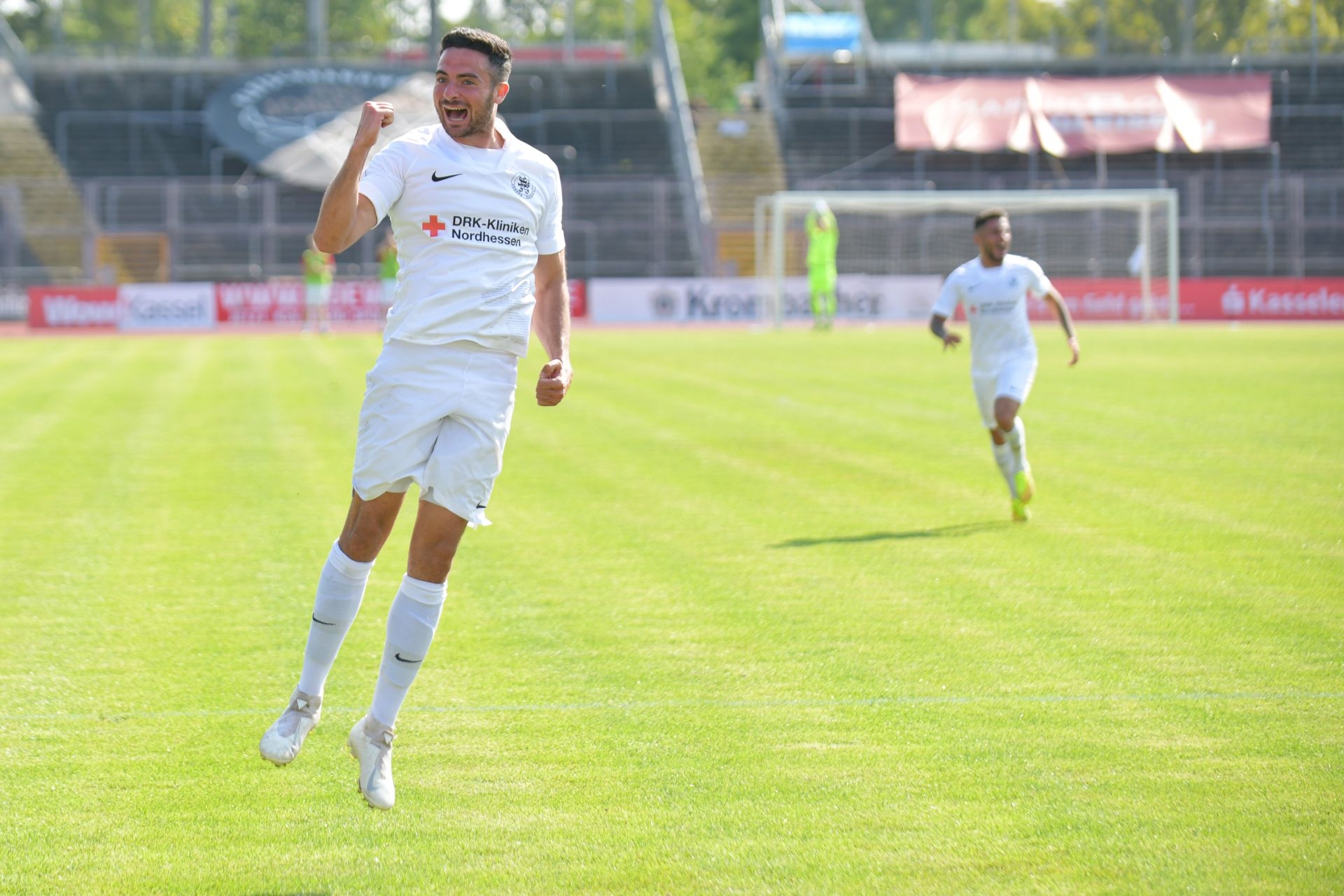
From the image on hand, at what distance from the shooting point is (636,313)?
40.1 metres

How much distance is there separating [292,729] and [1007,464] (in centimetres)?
672

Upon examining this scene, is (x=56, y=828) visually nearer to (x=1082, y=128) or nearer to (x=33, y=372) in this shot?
(x=33, y=372)

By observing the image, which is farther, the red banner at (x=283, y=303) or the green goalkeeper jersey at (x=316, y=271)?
the red banner at (x=283, y=303)

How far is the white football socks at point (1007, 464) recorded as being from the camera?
10.8 m

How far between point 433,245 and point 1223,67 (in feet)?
169

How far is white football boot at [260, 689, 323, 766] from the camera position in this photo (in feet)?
16.7

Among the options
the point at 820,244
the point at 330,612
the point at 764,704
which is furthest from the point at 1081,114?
the point at 330,612

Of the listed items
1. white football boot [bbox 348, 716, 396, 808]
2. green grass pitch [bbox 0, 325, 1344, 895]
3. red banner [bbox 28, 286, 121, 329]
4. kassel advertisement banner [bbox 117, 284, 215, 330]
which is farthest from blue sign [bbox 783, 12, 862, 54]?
white football boot [bbox 348, 716, 396, 808]

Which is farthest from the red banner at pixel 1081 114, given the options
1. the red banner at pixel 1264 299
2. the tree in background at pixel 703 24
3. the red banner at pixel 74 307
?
the red banner at pixel 74 307

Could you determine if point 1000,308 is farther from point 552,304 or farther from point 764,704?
point 552,304

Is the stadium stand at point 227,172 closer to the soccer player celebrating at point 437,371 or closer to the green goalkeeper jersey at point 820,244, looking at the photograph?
the green goalkeeper jersey at point 820,244

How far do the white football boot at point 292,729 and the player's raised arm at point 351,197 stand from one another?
1.43 metres

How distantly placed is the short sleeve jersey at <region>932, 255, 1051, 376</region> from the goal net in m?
27.2

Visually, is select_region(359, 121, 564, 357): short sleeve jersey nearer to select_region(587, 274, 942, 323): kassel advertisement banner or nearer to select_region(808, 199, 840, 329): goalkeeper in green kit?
select_region(808, 199, 840, 329): goalkeeper in green kit
